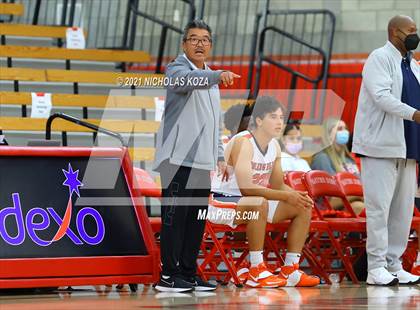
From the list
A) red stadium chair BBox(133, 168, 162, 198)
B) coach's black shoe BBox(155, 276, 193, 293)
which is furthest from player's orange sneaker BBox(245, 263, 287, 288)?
red stadium chair BBox(133, 168, 162, 198)

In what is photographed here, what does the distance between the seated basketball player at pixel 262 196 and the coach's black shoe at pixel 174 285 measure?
2.84 ft

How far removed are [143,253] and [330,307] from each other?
185 cm

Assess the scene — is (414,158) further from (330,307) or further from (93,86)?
(93,86)

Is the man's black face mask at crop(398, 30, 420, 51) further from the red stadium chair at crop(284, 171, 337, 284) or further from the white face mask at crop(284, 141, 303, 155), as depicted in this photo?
the white face mask at crop(284, 141, 303, 155)

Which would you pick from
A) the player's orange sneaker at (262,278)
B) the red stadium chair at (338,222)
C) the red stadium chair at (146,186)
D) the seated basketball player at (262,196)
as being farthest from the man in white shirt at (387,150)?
the red stadium chair at (146,186)

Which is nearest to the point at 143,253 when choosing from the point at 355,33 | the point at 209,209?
the point at 209,209

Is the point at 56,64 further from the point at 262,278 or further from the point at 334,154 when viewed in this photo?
the point at 262,278

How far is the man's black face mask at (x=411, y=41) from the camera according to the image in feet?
30.9

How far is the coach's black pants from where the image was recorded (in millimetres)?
8336

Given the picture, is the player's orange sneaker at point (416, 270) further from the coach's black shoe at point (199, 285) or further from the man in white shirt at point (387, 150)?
the coach's black shoe at point (199, 285)

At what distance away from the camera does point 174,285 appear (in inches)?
328

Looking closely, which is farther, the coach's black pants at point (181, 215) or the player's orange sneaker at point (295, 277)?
the player's orange sneaker at point (295, 277)

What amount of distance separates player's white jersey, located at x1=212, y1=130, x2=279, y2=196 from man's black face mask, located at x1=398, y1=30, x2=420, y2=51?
1341 mm

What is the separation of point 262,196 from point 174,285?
1269 mm
